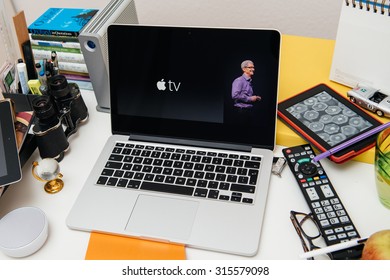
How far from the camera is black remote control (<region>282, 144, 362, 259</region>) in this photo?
0.64 m

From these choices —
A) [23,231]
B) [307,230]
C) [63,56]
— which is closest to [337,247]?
[307,230]

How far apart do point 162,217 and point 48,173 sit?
0.74ft

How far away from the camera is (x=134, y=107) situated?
824 mm

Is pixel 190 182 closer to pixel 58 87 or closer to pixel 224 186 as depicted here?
pixel 224 186

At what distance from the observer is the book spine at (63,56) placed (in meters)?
0.96

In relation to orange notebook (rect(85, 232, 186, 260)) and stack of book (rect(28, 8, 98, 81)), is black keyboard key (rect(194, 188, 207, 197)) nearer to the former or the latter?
orange notebook (rect(85, 232, 186, 260))

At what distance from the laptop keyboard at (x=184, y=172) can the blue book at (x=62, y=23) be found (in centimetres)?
33

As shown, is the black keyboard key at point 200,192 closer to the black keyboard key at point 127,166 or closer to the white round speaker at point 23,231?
the black keyboard key at point 127,166

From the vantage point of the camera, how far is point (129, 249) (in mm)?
670

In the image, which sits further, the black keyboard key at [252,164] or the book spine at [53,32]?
the book spine at [53,32]

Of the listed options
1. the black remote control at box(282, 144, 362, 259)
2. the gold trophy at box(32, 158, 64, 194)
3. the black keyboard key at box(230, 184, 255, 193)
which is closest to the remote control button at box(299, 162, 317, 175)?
the black remote control at box(282, 144, 362, 259)

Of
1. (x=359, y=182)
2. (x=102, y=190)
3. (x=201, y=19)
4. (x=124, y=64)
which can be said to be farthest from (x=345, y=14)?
(x=201, y=19)

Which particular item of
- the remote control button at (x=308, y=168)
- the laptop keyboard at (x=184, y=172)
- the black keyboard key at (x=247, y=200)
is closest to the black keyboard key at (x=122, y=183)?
the laptop keyboard at (x=184, y=172)

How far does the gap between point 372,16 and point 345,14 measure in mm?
54
